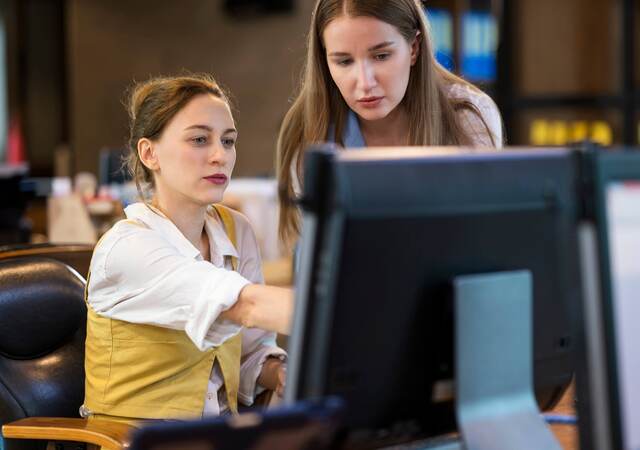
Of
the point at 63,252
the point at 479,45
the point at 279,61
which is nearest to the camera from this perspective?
the point at 63,252

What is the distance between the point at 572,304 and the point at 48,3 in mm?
12295

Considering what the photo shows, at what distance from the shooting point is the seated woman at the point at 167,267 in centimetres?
186

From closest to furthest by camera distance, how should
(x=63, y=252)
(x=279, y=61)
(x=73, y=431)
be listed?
(x=73, y=431) < (x=63, y=252) < (x=279, y=61)

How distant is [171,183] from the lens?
2.04m

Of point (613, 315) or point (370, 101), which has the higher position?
point (370, 101)

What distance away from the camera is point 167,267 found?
1.78 m

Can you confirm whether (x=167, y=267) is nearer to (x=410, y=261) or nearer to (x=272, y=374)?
(x=272, y=374)

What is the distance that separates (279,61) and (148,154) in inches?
318

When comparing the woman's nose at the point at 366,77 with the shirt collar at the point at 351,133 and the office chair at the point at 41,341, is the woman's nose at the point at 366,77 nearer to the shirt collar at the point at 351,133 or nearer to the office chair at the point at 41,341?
the shirt collar at the point at 351,133

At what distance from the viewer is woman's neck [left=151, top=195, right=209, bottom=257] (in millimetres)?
2064

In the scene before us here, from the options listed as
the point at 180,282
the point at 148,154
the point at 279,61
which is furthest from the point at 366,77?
the point at 279,61

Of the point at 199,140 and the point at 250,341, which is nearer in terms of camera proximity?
the point at 199,140

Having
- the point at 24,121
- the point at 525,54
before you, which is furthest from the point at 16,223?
the point at 24,121

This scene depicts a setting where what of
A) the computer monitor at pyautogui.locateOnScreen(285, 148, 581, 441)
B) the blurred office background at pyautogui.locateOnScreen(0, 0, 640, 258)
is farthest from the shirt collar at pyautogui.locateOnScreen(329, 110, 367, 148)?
the blurred office background at pyautogui.locateOnScreen(0, 0, 640, 258)
